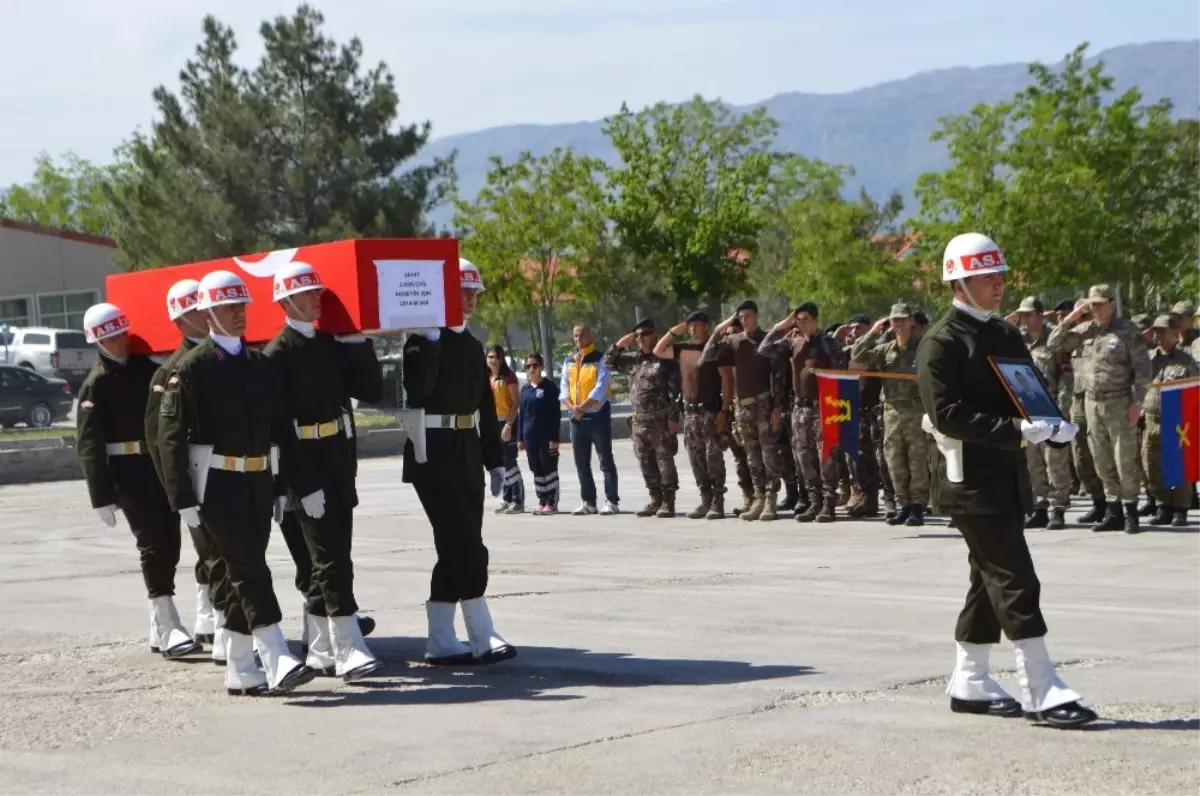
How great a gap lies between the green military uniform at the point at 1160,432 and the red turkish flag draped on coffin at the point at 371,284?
8.16 metres

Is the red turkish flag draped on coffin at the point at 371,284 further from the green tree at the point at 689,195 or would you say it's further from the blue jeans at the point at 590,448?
the green tree at the point at 689,195

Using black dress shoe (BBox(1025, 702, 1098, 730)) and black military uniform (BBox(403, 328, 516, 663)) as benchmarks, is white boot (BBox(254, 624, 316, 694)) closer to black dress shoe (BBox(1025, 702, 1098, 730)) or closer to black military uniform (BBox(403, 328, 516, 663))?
black military uniform (BBox(403, 328, 516, 663))

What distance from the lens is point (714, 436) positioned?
18.5m

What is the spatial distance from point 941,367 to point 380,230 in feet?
129

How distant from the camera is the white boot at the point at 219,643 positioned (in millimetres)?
10039

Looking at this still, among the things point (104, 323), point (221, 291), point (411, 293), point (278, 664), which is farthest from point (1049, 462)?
point (221, 291)

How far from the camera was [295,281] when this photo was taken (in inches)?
391

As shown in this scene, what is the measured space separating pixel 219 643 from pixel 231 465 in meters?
1.41

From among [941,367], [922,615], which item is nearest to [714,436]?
[922,615]

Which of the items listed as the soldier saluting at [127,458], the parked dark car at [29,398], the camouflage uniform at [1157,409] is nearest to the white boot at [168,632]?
the soldier saluting at [127,458]

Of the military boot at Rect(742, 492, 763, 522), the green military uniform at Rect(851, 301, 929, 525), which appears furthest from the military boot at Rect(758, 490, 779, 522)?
the green military uniform at Rect(851, 301, 929, 525)

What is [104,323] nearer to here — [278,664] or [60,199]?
[278,664]

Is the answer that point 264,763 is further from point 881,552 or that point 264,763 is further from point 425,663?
point 881,552

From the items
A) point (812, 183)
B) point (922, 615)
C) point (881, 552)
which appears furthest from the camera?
point (812, 183)
